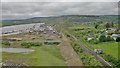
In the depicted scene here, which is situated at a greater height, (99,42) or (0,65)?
(0,65)

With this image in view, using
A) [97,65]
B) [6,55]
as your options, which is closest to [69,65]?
[97,65]

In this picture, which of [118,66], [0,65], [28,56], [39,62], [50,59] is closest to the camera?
[118,66]

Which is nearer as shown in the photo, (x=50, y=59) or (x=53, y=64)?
(x=53, y=64)

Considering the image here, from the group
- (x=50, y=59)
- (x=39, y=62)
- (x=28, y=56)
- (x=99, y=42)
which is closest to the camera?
(x=39, y=62)

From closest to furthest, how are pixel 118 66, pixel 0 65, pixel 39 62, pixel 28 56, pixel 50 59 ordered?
pixel 118 66 → pixel 0 65 → pixel 39 62 → pixel 50 59 → pixel 28 56

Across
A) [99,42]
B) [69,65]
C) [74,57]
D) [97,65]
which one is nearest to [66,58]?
[74,57]

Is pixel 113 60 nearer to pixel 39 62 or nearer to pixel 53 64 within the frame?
pixel 53 64

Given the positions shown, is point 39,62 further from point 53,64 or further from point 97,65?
point 97,65

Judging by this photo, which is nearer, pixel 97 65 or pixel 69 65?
pixel 97 65

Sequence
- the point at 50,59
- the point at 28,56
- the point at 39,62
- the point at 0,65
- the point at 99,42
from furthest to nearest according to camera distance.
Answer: the point at 99,42 < the point at 28,56 < the point at 50,59 < the point at 39,62 < the point at 0,65
